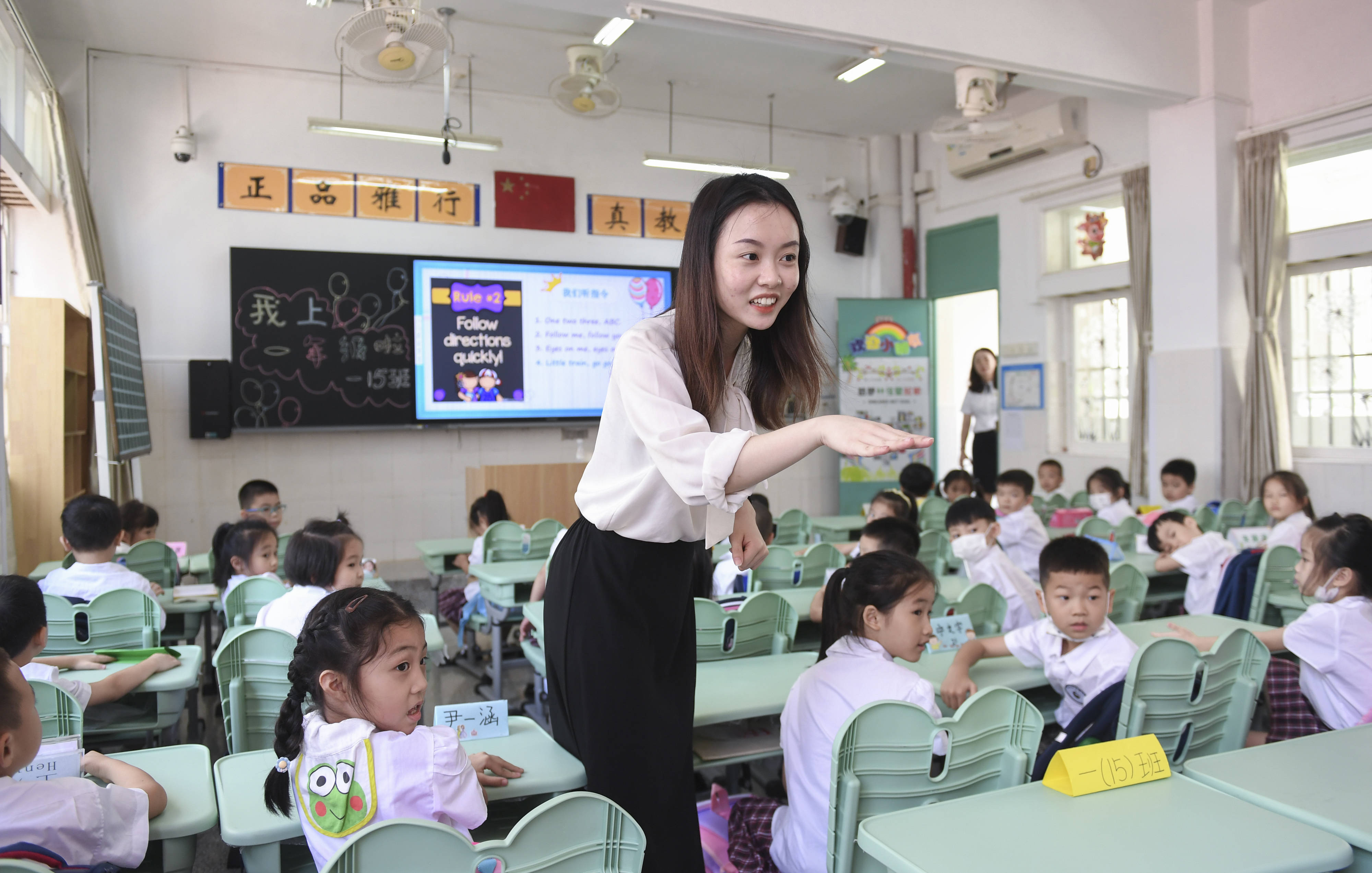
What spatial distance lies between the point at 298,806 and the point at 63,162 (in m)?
6.60

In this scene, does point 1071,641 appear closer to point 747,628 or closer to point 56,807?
point 747,628

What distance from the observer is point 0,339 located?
17.2ft

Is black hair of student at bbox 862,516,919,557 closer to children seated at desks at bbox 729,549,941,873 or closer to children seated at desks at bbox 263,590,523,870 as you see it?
children seated at desks at bbox 729,549,941,873

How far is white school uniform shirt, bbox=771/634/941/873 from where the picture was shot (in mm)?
1880

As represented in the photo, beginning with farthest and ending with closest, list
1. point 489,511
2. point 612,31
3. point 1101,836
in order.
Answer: point 612,31 < point 489,511 < point 1101,836

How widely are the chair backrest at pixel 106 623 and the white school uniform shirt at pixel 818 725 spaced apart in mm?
2163

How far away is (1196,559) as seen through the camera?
401 cm

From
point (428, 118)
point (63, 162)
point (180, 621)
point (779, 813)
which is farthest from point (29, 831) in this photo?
point (428, 118)

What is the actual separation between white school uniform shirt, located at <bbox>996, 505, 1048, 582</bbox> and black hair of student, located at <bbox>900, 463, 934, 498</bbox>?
0.84 meters

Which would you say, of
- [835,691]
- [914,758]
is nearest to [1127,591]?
[835,691]

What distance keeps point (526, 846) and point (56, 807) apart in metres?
0.75

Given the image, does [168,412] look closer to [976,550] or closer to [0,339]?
[0,339]

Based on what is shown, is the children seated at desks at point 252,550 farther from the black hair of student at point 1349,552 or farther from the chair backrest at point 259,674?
the black hair of student at point 1349,552

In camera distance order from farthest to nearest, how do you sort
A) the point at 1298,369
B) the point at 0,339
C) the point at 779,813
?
the point at 1298,369, the point at 0,339, the point at 779,813
